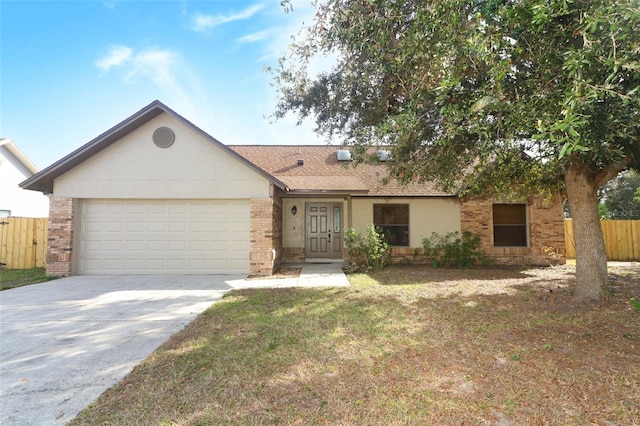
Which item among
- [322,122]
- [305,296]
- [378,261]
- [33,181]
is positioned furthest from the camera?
[378,261]

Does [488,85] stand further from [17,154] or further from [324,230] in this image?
[17,154]

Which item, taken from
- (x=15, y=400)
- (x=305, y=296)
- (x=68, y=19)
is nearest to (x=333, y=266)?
(x=305, y=296)

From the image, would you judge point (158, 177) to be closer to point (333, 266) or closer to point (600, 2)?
point (333, 266)

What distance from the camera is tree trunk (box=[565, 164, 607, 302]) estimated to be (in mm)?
5508

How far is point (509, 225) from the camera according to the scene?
11.2m

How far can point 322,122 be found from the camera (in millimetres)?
7707

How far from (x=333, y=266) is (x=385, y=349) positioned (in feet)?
23.0

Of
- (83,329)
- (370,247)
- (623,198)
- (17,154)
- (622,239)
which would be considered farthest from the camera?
(623,198)

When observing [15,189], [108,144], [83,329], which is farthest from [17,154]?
[83,329]

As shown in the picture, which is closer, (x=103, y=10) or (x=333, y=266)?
(x=103, y=10)

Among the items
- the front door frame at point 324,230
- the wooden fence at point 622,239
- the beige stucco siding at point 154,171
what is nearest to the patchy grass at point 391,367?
the beige stucco siding at point 154,171

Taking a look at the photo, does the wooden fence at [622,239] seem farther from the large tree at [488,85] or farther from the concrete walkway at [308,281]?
the concrete walkway at [308,281]

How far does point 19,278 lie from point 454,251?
1416 cm

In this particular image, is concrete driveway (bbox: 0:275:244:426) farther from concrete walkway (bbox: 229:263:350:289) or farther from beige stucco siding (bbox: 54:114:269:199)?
beige stucco siding (bbox: 54:114:269:199)
